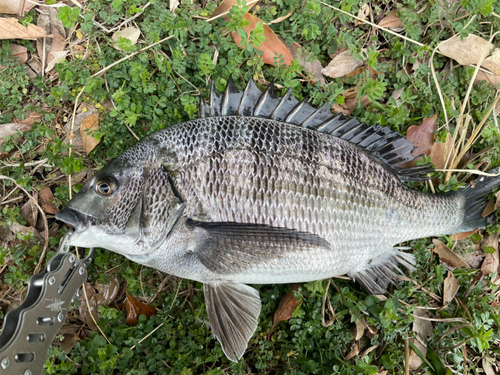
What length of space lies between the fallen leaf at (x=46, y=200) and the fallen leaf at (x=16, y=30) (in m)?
1.17

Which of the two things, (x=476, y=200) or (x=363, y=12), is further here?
(x=363, y=12)

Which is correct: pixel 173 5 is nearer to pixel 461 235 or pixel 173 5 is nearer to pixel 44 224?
pixel 44 224

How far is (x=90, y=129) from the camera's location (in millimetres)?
2359

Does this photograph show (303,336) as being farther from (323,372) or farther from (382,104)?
(382,104)

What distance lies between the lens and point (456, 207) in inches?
90.7

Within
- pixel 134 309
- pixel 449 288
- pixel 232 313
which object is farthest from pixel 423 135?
pixel 134 309

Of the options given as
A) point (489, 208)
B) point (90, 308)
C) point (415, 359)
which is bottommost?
point (90, 308)

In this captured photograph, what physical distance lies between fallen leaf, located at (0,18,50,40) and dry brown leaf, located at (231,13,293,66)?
151 cm

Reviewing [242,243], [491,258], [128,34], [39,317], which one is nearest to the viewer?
[39,317]

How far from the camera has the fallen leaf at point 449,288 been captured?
8.07ft

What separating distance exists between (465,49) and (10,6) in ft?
11.9

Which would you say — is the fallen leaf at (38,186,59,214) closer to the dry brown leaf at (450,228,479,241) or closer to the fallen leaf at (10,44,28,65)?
the fallen leaf at (10,44,28,65)

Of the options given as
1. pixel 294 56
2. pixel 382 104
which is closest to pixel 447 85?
pixel 382 104

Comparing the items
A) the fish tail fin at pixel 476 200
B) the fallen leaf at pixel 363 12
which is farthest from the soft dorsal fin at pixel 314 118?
the fallen leaf at pixel 363 12
